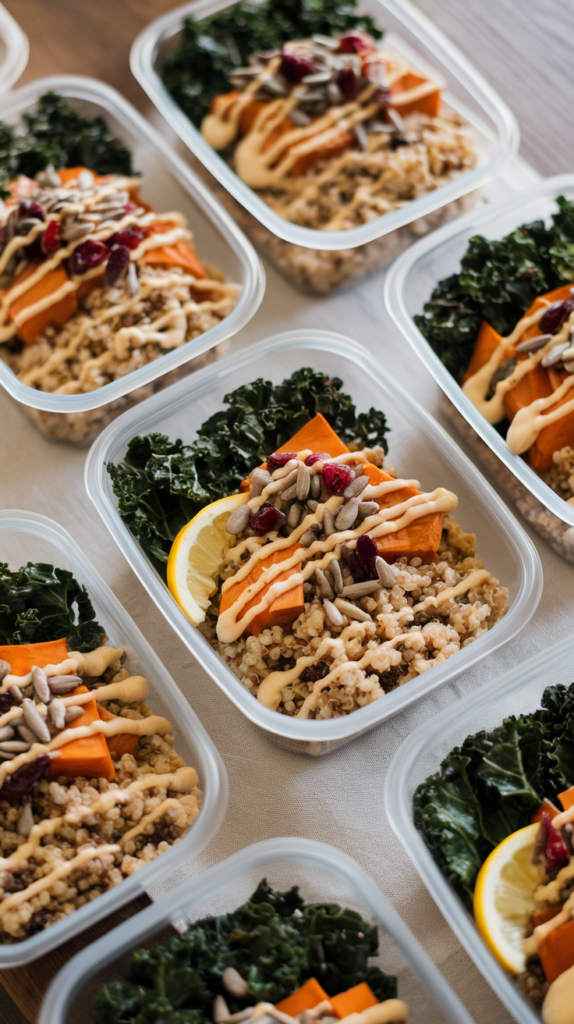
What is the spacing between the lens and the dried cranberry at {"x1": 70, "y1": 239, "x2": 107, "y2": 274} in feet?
6.50

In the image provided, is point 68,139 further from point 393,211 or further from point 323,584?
point 323,584

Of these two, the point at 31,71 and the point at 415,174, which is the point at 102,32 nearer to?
the point at 31,71

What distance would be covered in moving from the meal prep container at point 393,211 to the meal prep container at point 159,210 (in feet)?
0.26

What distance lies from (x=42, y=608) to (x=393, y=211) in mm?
1300

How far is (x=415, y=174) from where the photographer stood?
218cm

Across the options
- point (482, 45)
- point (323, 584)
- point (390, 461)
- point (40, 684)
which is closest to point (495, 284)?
point (390, 461)

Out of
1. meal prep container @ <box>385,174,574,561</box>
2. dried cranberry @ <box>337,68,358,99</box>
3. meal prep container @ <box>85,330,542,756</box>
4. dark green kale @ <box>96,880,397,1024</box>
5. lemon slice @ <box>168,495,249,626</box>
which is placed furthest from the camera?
dried cranberry @ <box>337,68,358,99</box>

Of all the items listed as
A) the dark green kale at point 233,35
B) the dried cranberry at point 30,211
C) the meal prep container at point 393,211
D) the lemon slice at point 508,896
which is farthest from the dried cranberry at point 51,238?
the lemon slice at point 508,896

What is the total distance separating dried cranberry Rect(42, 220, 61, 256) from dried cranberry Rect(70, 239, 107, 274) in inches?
2.0

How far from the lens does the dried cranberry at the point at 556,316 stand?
1.89 m

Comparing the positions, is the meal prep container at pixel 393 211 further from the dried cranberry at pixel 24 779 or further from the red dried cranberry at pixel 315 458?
the dried cranberry at pixel 24 779

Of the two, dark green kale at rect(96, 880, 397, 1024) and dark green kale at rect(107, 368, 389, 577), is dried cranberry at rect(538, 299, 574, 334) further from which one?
dark green kale at rect(96, 880, 397, 1024)

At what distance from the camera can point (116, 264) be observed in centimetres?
199

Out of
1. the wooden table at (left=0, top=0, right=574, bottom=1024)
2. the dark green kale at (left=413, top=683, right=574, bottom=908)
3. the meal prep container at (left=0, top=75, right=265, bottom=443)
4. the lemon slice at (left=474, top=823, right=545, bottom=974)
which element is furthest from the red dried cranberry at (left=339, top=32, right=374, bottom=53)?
the lemon slice at (left=474, top=823, right=545, bottom=974)
